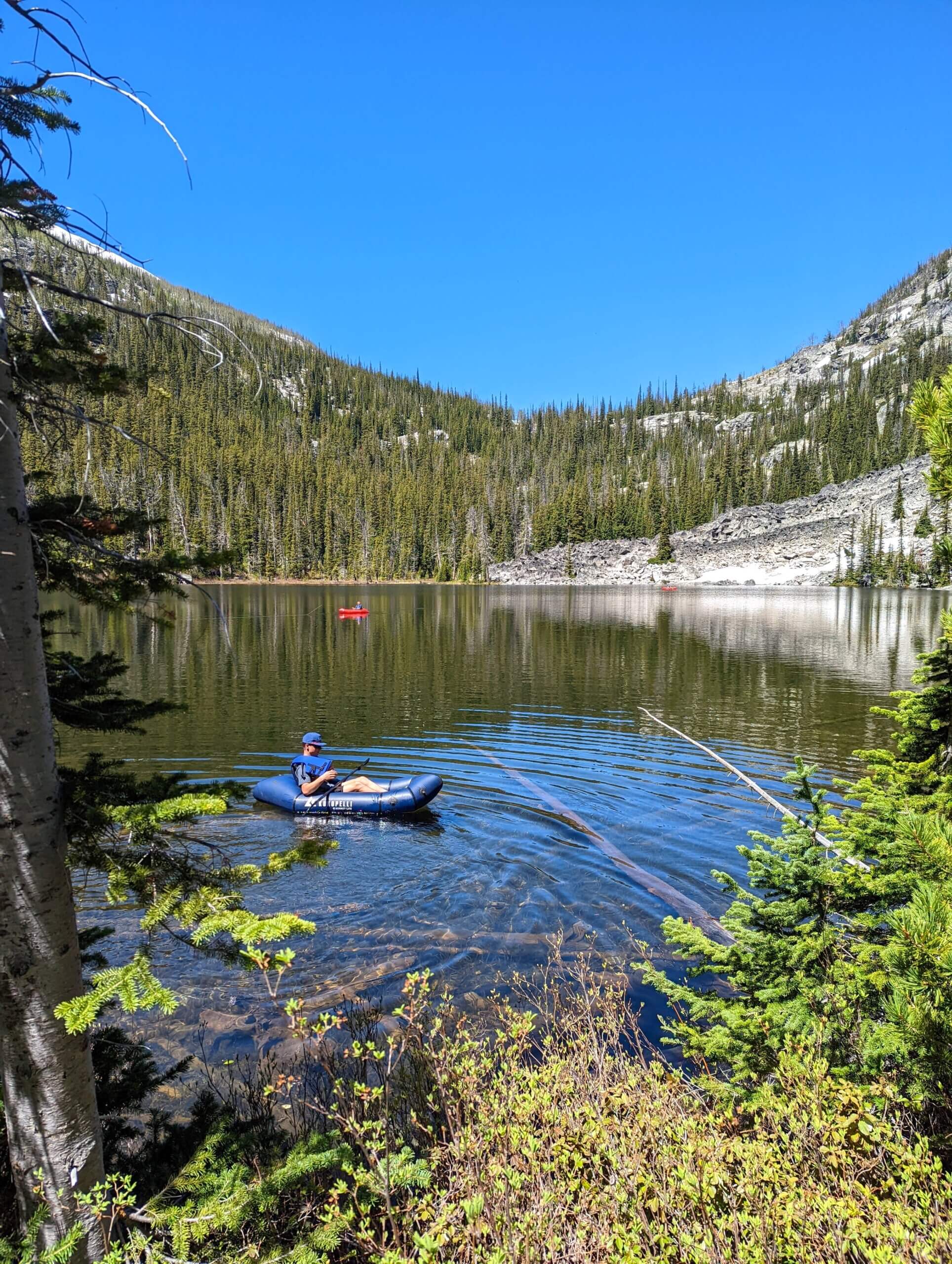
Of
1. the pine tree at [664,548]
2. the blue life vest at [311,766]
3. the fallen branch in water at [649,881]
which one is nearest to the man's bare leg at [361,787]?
the blue life vest at [311,766]

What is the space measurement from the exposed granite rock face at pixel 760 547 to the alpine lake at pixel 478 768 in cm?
7114

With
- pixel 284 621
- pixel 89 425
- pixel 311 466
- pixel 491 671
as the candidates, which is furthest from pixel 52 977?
pixel 311 466

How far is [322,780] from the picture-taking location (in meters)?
12.4

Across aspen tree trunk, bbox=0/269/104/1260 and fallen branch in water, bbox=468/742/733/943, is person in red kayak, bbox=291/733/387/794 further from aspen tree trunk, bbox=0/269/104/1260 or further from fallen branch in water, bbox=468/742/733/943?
aspen tree trunk, bbox=0/269/104/1260

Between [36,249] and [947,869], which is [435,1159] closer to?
[947,869]

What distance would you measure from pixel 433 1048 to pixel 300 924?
3.56 meters

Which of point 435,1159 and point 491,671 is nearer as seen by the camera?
point 435,1159

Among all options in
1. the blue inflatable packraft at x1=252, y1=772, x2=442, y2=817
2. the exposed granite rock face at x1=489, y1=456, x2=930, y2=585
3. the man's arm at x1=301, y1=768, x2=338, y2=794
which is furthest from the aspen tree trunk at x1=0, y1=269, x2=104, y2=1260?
the exposed granite rock face at x1=489, y1=456, x2=930, y2=585

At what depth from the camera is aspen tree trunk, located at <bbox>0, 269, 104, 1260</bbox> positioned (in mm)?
2305

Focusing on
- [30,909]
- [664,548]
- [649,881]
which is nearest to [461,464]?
[664,548]

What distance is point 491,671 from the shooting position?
26.9 m

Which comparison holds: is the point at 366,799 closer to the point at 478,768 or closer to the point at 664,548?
the point at 478,768

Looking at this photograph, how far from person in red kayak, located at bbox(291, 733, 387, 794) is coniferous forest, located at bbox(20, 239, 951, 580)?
7776 cm

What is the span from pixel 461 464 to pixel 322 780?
15260cm
